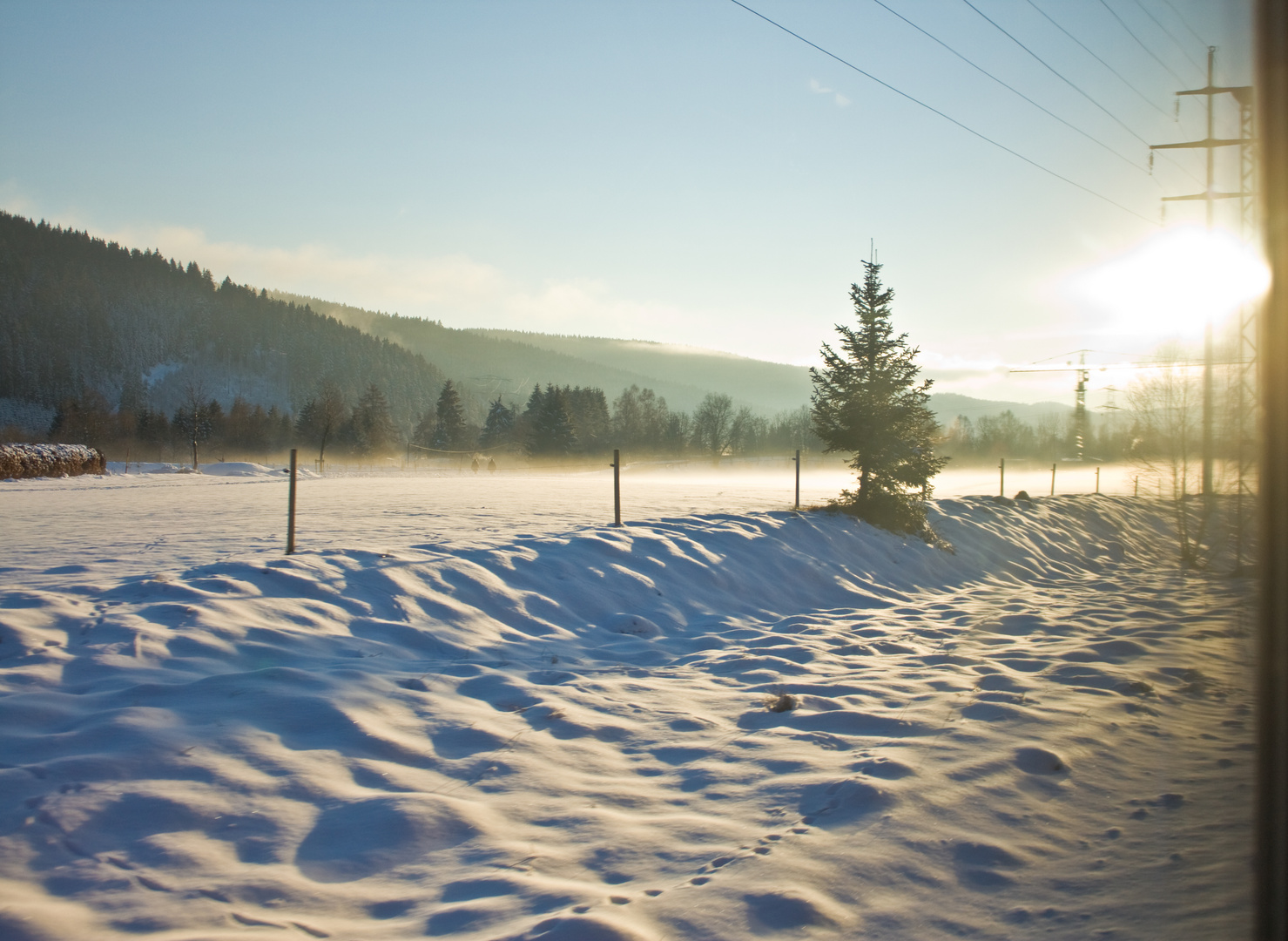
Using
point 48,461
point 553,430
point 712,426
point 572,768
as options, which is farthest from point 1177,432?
point 712,426

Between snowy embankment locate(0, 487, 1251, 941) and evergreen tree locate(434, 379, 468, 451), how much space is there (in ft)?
258

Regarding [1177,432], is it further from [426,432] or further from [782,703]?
[426,432]

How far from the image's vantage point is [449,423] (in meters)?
84.6

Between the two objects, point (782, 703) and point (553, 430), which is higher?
point (553, 430)

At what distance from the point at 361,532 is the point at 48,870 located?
28.7 ft

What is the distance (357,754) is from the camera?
3613 millimetres

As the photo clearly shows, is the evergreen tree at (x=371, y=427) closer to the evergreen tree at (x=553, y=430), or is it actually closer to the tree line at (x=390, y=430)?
the tree line at (x=390, y=430)

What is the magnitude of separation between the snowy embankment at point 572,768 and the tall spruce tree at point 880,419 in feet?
23.8

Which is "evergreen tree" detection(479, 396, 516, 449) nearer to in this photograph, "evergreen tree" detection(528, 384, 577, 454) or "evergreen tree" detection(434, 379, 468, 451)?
"evergreen tree" detection(434, 379, 468, 451)

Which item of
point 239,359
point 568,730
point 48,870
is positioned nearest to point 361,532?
point 568,730

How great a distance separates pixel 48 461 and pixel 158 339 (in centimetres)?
15073

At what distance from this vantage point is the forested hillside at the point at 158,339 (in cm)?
13000

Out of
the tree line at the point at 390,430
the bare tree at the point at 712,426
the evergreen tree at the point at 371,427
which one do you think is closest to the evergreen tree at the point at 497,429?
the tree line at the point at 390,430

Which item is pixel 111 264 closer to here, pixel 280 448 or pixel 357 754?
pixel 280 448
